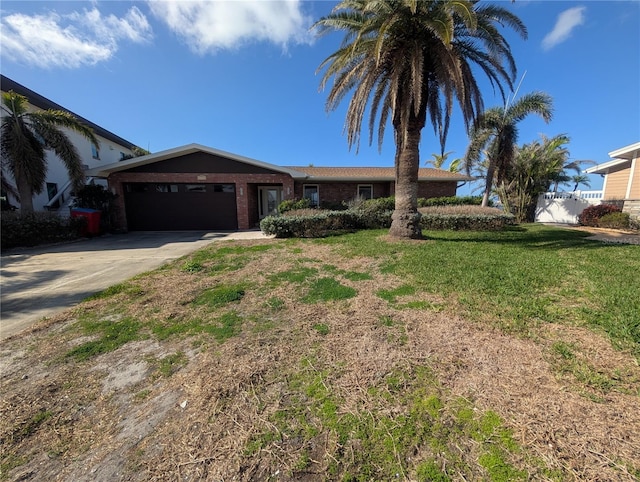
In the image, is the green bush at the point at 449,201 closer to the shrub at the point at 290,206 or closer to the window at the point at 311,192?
the window at the point at 311,192

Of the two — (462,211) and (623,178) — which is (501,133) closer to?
(462,211)

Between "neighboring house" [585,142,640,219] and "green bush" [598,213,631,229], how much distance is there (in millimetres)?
329

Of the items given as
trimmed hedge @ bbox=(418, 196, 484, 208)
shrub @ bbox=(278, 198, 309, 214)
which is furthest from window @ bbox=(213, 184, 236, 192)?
trimmed hedge @ bbox=(418, 196, 484, 208)

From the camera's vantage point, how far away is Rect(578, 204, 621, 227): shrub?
13.0m

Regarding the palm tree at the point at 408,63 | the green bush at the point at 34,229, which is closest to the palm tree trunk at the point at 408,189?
the palm tree at the point at 408,63

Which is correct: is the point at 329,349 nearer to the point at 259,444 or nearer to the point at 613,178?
the point at 259,444

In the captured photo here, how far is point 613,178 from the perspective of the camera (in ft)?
51.4

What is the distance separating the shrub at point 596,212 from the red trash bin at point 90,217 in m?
24.4

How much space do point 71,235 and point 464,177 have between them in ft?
68.3

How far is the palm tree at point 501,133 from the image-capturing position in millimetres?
13906

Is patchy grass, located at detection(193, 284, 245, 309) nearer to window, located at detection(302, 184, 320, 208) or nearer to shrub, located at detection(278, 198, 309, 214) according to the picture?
shrub, located at detection(278, 198, 309, 214)

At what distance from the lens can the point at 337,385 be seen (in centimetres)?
227

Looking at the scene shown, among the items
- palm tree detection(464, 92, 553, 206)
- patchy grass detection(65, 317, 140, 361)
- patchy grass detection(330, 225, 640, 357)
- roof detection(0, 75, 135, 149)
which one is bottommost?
patchy grass detection(65, 317, 140, 361)

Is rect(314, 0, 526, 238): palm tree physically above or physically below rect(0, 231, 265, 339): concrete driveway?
above
